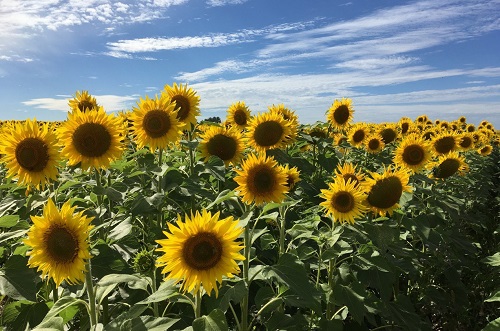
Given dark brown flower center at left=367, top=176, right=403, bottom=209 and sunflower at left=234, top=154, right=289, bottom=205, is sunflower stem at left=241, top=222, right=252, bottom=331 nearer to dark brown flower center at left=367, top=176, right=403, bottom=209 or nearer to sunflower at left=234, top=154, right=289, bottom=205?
sunflower at left=234, top=154, right=289, bottom=205

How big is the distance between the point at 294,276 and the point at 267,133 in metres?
2.41

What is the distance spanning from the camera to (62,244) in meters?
2.38

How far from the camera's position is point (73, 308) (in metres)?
2.67

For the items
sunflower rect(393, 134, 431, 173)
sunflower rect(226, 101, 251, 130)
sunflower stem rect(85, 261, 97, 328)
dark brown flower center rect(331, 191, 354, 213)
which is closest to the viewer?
sunflower stem rect(85, 261, 97, 328)

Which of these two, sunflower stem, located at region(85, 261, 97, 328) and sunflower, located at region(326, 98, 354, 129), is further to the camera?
sunflower, located at region(326, 98, 354, 129)

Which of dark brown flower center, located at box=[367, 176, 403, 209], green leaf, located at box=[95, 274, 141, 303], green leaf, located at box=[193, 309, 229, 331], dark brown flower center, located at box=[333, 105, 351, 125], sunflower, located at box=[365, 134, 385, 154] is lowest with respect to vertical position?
sunflower, located at box=[365, 134, 385, 154]

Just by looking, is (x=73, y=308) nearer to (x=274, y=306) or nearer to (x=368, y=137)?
(x=274, y=306)

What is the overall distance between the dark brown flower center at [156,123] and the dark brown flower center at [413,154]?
3246 millimetres

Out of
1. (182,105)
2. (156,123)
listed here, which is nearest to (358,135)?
(182,105)

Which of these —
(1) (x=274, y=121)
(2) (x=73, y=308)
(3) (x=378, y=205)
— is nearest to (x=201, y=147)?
(1) (x=274, y=121)

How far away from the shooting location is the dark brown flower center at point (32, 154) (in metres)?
3.28

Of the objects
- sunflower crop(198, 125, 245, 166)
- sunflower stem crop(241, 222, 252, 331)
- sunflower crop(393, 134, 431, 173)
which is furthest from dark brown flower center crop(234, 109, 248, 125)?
sunflower stem crop(241, 222, 252, 331)

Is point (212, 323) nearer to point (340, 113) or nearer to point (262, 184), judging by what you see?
point (262, 184)

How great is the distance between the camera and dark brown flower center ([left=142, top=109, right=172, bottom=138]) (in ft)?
13.0
